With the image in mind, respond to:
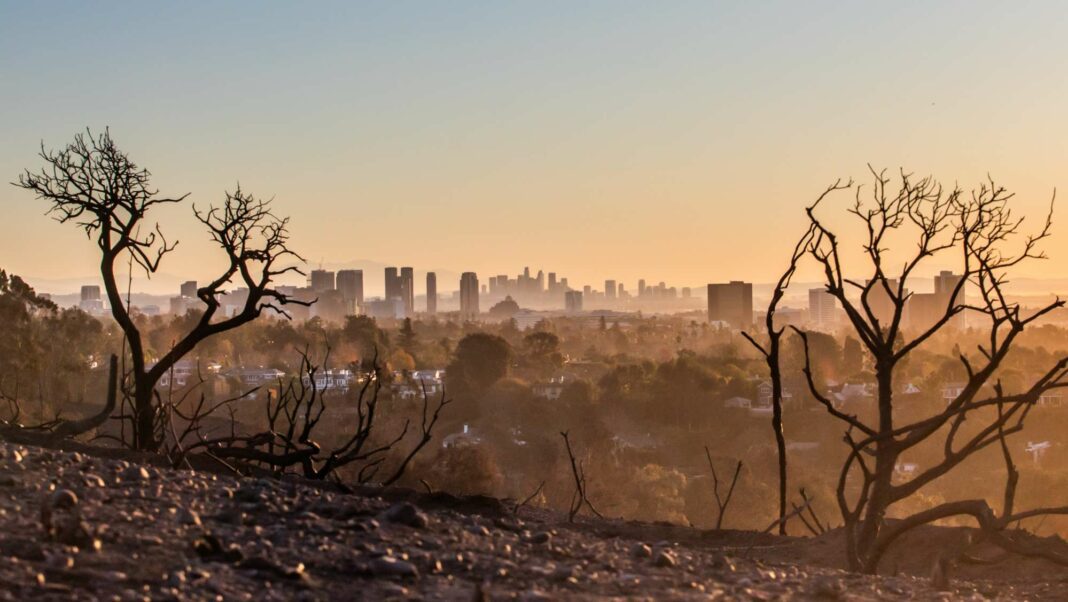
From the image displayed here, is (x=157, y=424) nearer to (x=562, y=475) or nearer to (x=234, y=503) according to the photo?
(x=234, y=503)

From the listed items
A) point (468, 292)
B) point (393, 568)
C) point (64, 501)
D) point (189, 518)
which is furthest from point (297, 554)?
point (468, 292)

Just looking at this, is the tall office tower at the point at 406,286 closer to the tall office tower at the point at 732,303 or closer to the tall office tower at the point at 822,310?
the tall office tower at the point at 732,303

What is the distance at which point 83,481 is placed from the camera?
17.2 ft

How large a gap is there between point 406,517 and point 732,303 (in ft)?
418

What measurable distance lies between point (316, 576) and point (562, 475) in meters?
34.6

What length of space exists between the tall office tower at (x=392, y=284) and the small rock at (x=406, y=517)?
164784 millimetres

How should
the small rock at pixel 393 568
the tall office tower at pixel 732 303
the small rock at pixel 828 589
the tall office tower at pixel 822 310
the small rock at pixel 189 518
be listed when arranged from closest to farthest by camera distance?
the small rock at pixel 393 568
the small rock at pixel 189 518
the small rock at pixel 828 589
the tall office tower at pixel 732 303
the tall office tower at pixel 822 310

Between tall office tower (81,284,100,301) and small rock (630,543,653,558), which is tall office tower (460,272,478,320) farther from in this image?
small rock (630,543,653,558)

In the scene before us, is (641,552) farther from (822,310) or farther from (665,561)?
(822,310)

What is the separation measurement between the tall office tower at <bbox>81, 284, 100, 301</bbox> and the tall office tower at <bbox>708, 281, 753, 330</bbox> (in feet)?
205

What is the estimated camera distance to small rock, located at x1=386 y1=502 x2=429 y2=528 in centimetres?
513

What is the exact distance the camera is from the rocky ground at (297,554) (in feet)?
13.1

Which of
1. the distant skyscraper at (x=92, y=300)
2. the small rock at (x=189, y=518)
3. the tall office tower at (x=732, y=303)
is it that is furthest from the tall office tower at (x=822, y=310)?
the small rock at (x=189, y=518)

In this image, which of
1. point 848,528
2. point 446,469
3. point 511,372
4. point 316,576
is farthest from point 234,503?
point 511,372
